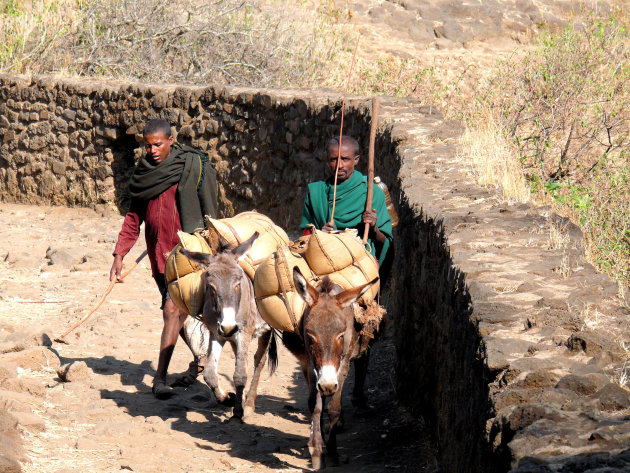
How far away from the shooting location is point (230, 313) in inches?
227

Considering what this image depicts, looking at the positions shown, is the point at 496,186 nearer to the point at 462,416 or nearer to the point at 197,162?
the point at 197,162

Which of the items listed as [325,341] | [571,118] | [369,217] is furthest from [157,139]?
[571,118]

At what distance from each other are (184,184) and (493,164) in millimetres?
2478

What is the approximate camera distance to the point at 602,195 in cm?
833

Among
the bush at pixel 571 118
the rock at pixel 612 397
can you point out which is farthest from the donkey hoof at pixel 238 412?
the bush at pixel 571 118

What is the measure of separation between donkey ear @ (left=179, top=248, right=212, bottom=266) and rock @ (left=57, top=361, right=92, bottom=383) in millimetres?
1652

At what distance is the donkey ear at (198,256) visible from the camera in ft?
19.4

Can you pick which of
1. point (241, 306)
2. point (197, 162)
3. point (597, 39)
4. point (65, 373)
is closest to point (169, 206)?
point (197, 162)

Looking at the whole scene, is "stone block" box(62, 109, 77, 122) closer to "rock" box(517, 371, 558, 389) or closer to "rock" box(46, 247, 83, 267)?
"rock" box(46, 247, 83, 267)

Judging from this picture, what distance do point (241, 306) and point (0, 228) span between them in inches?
295

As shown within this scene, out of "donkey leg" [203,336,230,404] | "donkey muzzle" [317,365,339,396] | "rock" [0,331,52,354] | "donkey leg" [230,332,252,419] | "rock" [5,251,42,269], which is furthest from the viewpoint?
"rock" [5,251,42,269]

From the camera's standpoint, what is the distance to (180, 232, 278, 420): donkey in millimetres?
5852

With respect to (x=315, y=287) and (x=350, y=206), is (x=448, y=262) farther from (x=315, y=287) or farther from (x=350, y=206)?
(x=350, y=206)

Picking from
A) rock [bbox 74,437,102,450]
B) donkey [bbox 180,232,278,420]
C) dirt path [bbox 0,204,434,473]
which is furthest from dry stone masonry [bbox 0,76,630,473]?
rock [bbox 74,437,102,450]
